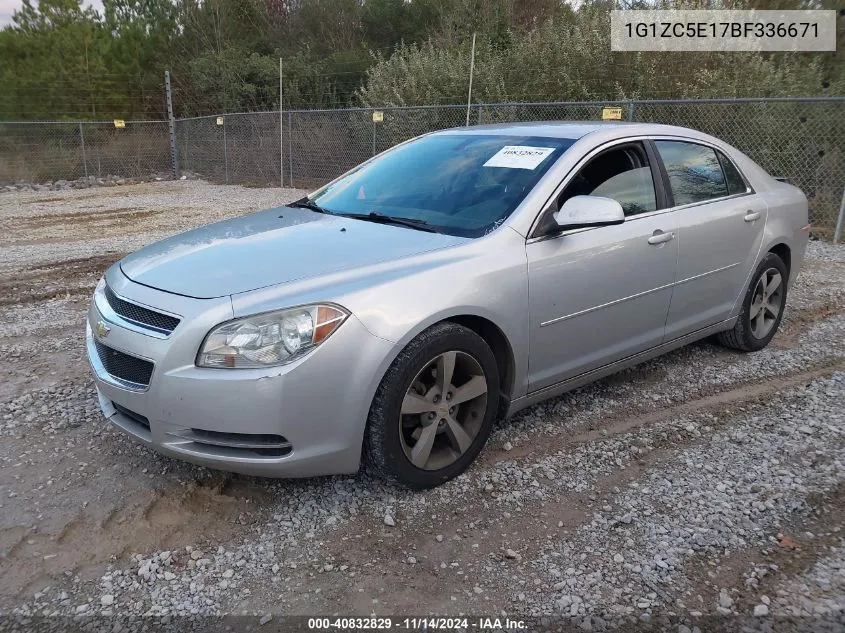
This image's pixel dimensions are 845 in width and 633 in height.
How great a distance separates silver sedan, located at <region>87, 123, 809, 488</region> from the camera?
8.59 ft

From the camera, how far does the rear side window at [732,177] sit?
4.52 meters

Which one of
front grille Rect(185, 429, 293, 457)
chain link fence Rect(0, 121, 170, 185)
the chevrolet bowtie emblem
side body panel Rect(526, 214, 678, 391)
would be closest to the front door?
side body panel Rect(526, 214, 678, 391)

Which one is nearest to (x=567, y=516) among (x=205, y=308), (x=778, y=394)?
(x=205, y=308)

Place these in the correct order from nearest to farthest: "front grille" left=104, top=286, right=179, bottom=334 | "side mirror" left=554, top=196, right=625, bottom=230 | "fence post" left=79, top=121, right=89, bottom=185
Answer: "front grille" left=104, top=286, right=179, bottom=334 < "side mirror" left=554, top=196, right=625, bottom=230 < "fence post" left=79, top=121, right=89, bottom=185

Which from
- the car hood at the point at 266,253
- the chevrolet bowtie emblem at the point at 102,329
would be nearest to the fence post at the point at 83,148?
the car hood at the point at 266,253

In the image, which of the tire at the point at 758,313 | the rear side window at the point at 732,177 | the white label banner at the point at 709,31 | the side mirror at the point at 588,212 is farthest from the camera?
the white label banner at the point at 709,31

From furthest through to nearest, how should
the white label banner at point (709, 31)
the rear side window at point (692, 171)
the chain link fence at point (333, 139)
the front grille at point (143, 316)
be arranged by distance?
the white label banner at point (709, 31) → the chain link fence at point (333, 139) → the rear side window at point (692, 171) → the front grille at point (143, 316)

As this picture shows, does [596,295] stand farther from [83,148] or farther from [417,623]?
[83,148]

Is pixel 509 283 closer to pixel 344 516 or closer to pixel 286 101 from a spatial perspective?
pixel 344 516

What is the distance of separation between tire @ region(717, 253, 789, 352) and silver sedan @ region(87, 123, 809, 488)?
17 cm

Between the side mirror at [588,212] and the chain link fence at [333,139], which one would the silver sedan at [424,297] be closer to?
the side mirror at [588,212]

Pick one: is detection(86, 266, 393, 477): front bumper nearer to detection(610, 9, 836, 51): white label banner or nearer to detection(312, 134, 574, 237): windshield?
detection(312, 134, 574, 237): windshield

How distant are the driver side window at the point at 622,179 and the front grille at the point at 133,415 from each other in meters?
2.28

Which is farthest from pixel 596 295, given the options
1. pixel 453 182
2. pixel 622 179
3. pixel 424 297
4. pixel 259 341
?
pixel 259 341
